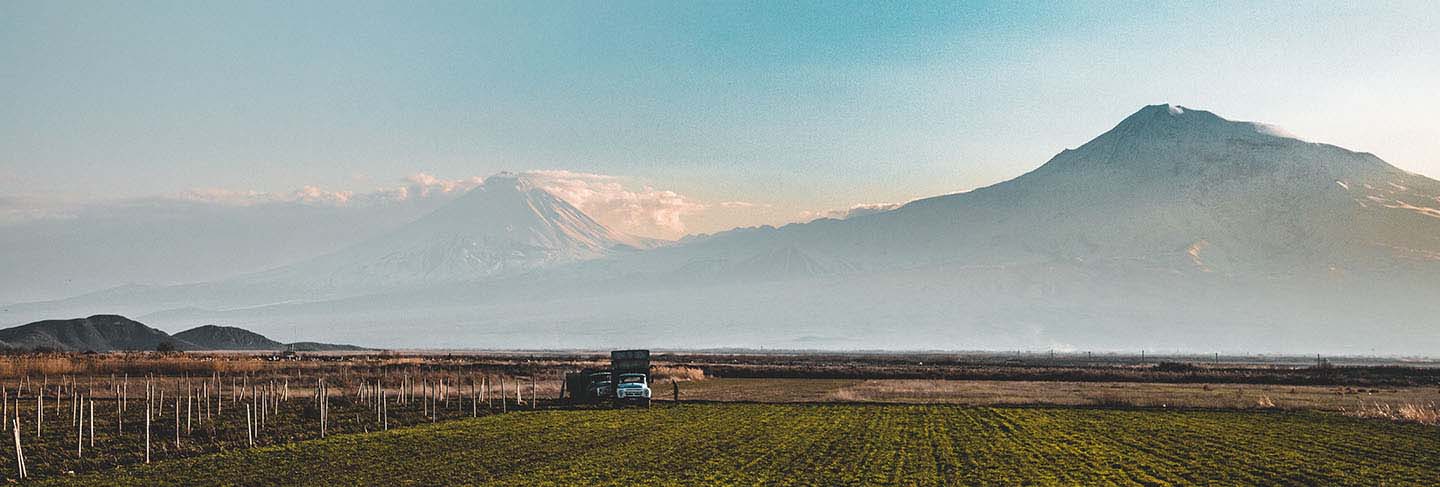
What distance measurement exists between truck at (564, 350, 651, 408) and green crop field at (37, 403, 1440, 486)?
429cm

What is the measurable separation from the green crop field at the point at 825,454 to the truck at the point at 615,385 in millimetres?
4292

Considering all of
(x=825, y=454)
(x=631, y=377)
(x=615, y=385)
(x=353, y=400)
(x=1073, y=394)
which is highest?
(x=631, y=377)

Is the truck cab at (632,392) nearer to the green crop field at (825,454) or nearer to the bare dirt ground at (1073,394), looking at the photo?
the green crop field at (825,454)

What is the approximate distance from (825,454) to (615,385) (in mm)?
18086

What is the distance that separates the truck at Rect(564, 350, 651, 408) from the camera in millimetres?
42438

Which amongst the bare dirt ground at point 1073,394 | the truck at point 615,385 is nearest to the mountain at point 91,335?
the bare dirt ground at point 1073,394

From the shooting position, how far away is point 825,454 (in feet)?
84.5

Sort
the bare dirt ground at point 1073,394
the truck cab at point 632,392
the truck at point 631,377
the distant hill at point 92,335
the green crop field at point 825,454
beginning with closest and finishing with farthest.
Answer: the green crop field at point 825,454
the truck cab at point 632,392
the truck at point 631,377
the bare dirt ground at point 1073,394
the distant hill at point 92,335

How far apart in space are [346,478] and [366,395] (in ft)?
78.1

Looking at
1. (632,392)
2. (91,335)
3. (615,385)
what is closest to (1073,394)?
(632,392)

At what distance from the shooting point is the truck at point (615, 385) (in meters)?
42.4

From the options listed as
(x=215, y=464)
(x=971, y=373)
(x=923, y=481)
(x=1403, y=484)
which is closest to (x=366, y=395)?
(x=215, y=464)

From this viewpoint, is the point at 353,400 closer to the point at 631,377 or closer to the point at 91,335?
the point at 631,377

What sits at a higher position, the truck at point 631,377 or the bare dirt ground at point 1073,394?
the truck at point 631,377
